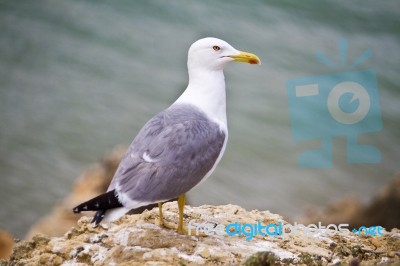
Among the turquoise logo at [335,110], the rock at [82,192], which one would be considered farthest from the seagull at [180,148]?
the rock at [82,192]

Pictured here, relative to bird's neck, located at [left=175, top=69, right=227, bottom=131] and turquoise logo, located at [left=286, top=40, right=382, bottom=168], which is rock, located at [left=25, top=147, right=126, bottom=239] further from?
bird's neck, located at [left=175, top=69, right=227, bottom=131]

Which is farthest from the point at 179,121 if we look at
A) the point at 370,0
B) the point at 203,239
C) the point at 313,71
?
the point at 370,0

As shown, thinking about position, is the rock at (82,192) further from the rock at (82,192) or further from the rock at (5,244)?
the rock at (5,244)

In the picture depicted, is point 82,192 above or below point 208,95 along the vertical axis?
below

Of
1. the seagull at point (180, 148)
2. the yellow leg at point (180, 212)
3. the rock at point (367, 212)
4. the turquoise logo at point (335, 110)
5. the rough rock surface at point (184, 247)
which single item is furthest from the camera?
the rock at point (367, 212)

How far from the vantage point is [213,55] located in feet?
10.7

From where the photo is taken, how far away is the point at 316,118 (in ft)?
16.0

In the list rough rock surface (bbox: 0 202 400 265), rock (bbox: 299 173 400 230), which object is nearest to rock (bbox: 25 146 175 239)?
rough rock surface (bbox: 0 202 400 265)

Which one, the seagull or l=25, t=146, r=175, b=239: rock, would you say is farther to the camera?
→ l=25, t=146, r=175, b=239: rock

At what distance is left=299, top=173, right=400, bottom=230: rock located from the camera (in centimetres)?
499

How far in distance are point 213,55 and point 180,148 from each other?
61cm

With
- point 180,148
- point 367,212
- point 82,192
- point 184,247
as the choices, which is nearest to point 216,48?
point 180,148

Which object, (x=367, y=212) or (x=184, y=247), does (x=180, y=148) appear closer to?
(x=184, y=247)

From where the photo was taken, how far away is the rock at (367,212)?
4.99 meters
